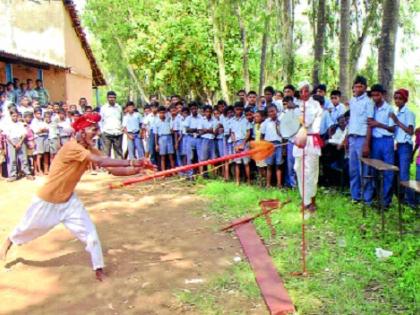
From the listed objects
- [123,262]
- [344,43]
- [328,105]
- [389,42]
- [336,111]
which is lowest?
[123,262]

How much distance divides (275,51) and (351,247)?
1670cm

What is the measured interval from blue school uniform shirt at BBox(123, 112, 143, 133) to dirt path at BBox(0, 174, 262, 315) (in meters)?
3.37

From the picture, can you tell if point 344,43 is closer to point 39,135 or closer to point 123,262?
point 123,262

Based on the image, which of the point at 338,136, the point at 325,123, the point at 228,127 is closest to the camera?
the point at 338,136

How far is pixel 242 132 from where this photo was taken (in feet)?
30.9

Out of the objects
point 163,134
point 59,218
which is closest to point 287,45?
point 163,134

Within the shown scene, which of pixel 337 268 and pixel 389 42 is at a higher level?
pixel 389 42

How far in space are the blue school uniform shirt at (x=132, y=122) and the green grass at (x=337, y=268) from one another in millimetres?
4971

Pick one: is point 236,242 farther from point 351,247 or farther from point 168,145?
point 168,145

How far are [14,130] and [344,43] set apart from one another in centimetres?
805

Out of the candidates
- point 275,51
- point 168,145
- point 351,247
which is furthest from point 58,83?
point 351,247

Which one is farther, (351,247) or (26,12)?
(26,12)

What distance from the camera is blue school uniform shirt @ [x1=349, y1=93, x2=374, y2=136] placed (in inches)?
281

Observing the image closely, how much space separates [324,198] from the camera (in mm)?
8094
